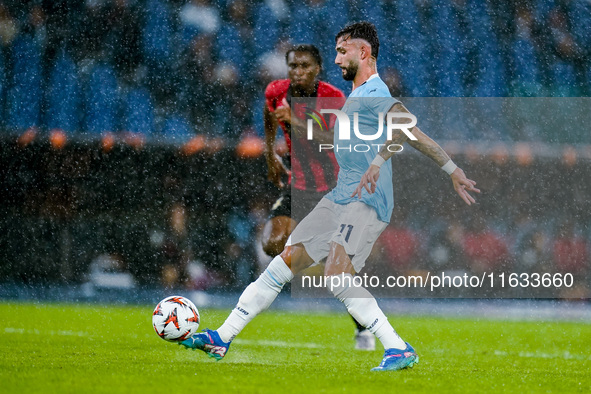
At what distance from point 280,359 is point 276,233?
140 centimetres

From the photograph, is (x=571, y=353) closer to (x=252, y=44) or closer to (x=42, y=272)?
(x=42, y=272)

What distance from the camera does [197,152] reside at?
595 inches

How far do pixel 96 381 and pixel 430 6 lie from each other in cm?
1821

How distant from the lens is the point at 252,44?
16562mm

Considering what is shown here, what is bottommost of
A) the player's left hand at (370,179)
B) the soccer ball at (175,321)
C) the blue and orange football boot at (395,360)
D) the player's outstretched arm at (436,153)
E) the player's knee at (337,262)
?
the blue and orange football boot at (395,360)

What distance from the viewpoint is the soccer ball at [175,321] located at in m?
3.63

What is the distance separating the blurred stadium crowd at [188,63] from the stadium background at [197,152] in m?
0.04

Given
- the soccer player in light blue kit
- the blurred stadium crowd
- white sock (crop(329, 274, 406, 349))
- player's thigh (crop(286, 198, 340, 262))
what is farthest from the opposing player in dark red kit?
the blurred stadium crowd

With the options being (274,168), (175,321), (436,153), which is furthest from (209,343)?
(274,168)

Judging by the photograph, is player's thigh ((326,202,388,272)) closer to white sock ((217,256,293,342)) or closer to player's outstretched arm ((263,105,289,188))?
white sock ((217,256,293,342))

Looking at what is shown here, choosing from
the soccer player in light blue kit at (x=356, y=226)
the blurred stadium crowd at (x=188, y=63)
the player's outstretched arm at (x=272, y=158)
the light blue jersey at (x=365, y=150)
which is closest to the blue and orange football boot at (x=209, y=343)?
the soccer player in light blue kit at (x=356, y=226)

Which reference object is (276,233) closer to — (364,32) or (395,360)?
(364,32)

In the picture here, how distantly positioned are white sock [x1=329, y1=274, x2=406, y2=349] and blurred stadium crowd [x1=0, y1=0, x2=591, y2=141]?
11390mm

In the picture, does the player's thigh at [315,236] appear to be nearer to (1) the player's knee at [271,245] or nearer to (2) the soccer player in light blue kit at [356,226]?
(2) the soccer player in light blue kit at [356,226]
